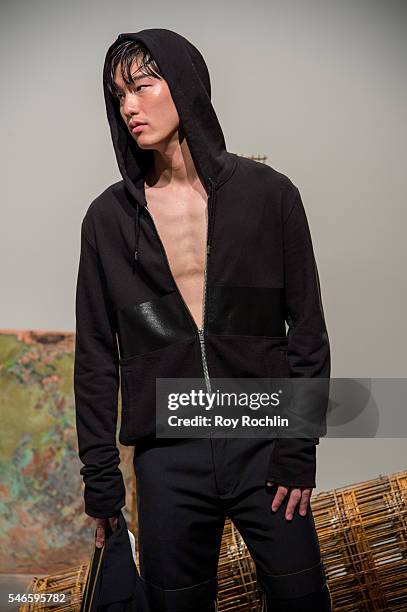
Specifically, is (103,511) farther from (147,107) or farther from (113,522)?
(147,107)

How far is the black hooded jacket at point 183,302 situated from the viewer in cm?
183

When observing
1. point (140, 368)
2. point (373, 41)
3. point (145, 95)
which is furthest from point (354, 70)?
point (140, 368)

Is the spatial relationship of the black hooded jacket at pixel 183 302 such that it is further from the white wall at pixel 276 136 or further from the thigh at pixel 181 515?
the white wall at pixel 276 136

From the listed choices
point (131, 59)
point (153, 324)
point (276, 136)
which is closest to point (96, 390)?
point (153, 324)

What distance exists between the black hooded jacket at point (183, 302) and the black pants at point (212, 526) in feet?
0.23

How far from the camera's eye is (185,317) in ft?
6.03

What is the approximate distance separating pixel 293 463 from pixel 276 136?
5.05ft

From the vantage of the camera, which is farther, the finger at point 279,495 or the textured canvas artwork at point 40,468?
the textured canvas artwork at point 40,468

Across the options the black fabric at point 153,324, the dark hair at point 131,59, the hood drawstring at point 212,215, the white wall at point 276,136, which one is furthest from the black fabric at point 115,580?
the white wall at point 276,136

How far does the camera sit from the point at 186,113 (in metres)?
1.85

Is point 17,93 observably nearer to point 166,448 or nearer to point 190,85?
point 190,85

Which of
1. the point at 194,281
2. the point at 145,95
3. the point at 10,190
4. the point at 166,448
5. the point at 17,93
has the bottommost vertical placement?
the point at 166,448

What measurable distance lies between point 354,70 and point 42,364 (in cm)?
142

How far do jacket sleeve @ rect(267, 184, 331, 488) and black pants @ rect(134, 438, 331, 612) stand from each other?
66 mm
